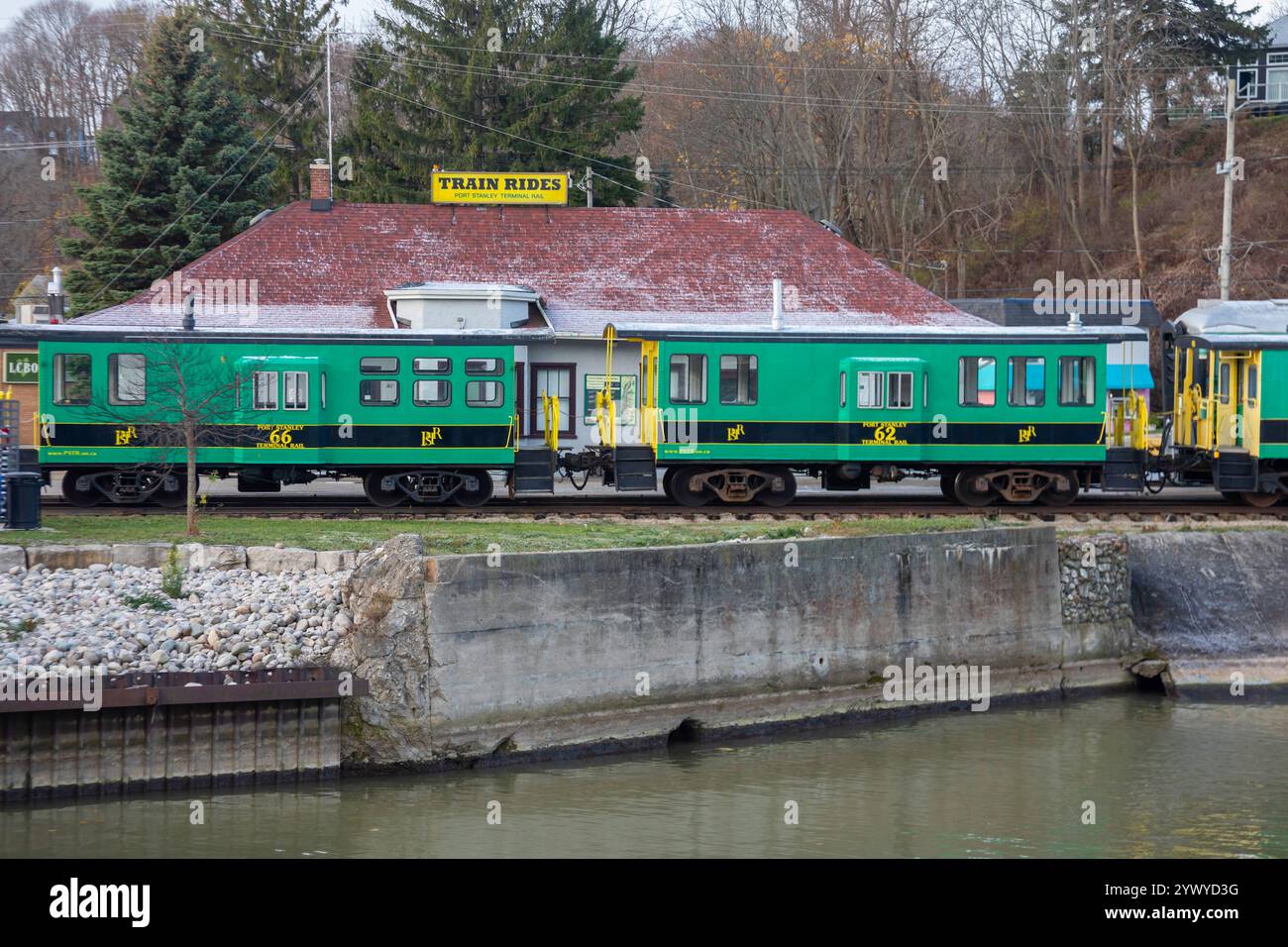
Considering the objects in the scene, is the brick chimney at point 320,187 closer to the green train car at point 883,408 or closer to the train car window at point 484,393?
the train car window at point 484,393

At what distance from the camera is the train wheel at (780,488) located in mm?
24188

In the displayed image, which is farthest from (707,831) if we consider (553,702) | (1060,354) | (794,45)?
(794,45)

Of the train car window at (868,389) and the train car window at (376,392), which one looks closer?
the train car window at (376,392)

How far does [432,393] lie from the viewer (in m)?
23.5

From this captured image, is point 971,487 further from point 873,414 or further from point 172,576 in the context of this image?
point 172,576

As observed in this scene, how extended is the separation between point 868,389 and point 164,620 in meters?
13.2

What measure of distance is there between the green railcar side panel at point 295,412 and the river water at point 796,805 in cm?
877

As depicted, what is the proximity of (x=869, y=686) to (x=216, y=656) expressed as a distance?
26.3 ft

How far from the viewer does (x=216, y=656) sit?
14.3 m

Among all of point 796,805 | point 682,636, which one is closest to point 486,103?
point 682,636

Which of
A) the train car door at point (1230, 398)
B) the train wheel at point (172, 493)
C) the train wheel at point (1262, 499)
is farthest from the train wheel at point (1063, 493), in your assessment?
the train wheel at point (172, 493)

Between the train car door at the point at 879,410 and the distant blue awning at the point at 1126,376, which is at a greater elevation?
the distant blue awning at the point at 1126,376

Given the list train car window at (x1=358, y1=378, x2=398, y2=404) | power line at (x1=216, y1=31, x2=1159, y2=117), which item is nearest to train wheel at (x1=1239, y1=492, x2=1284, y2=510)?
train car window at (x1=358, y1=378, x2=398, y2=404)
